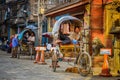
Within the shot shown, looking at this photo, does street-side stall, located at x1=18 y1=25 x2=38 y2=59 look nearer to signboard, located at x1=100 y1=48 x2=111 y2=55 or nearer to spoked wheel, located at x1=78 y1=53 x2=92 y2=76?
spoked wheel, located at x1=78 y1=53 x2=92 y2=76

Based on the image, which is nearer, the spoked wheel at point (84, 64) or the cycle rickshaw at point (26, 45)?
the spoked wheel at point (84, 64)

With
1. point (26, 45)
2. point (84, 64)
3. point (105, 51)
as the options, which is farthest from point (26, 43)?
point (105, 51)

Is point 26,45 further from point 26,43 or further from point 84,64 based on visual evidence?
point 84,64

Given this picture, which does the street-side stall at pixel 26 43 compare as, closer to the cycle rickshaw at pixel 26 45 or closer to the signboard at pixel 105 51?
the cycle rickshaw at pixel 26 45

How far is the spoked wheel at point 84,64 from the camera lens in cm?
1501

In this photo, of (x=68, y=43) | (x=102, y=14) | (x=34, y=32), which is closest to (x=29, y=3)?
(x=34, y=32)

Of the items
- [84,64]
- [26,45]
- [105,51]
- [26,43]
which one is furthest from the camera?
[26,43]

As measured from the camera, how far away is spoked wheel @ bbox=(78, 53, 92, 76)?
49.2 feet

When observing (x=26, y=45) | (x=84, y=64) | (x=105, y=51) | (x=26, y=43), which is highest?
(x=105, y=51)

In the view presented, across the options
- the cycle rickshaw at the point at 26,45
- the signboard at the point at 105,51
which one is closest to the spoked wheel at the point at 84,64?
the signboard at the point at 105,51

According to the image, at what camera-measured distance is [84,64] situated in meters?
15.4

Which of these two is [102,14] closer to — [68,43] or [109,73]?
[109,73]

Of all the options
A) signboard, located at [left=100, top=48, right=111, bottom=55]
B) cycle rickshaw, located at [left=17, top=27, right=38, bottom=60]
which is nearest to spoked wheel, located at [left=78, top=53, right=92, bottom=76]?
signboard, located at [left=100, top=48, right=111, bottom=55]

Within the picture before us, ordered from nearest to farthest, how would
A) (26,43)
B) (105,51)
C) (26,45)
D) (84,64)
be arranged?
(105,51)
(84,64)
(26,45)
(26,43)
